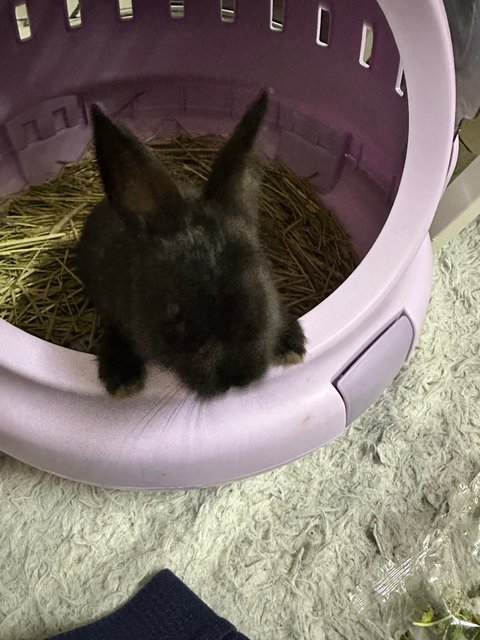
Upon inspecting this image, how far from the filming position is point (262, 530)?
1.25 m

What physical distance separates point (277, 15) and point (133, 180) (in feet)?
2.81

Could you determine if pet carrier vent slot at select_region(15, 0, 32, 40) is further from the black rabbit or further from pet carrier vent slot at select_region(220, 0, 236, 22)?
the black rabbit

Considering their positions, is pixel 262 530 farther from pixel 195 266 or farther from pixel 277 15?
pixel 277 15

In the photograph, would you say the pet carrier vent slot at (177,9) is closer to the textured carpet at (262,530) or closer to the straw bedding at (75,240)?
the straw bedding at (75,240)

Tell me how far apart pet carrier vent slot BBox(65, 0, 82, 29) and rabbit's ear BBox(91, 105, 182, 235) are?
784 millimetres

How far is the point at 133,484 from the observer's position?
3.37 ft

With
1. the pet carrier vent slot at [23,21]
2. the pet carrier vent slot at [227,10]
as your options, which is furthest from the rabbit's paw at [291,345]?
the pet carrier vent slot at [23,21]

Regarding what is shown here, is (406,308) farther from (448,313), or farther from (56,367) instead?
(56,367)

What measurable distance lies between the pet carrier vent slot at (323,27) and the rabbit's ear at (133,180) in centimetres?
70

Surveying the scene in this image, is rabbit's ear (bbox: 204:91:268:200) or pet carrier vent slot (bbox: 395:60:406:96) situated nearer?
rabbit's ear (bbox: 204:91:268:200)

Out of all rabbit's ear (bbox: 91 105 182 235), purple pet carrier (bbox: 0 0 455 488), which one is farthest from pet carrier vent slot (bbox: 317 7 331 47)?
rabbit's ear (bbox: 91 105 182 235)

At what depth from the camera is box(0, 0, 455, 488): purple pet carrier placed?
37.6 inches

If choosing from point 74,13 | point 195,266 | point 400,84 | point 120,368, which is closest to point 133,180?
point 195,266

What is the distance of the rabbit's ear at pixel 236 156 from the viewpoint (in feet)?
2.75
